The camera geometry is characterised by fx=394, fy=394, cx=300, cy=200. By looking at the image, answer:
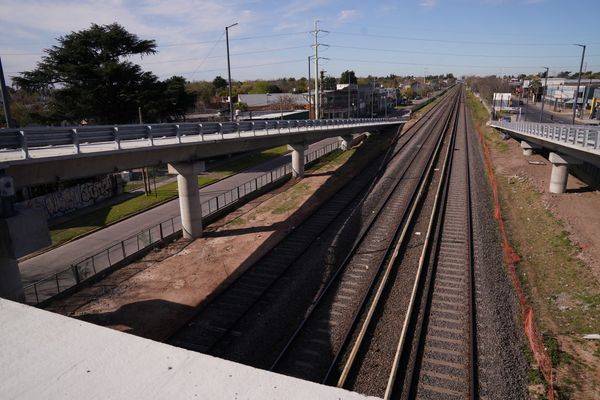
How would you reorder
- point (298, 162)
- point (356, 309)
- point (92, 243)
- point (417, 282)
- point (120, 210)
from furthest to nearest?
1. point (298, 162)
2. point (120, 210)
3. point (92, 243)
4. point (417, 282)
5. point (356, 309)

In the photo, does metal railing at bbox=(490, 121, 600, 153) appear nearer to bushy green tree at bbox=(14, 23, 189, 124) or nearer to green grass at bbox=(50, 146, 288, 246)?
green grass at bbox=(50, 146, 288, 246)

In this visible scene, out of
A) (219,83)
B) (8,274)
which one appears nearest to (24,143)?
(8,274)

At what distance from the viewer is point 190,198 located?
2417 cm

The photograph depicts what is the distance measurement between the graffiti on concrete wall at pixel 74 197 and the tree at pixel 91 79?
15528mm

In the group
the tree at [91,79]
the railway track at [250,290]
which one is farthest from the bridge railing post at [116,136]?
the tree at [91,79]

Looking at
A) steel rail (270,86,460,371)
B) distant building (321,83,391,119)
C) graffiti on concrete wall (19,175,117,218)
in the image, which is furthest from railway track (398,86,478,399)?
distant building (321,83,391,119)

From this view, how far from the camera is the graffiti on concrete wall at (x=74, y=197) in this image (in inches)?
1230

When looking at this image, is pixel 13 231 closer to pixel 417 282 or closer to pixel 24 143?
pixel 24 143

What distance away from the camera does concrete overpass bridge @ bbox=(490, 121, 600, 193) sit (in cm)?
2161

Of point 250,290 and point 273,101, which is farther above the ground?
point 273,101

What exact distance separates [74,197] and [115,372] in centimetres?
3378

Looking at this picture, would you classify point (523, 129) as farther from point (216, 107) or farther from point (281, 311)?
point (216, 107)

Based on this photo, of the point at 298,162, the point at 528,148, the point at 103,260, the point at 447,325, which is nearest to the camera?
the point at 447,325

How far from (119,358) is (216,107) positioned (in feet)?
377
